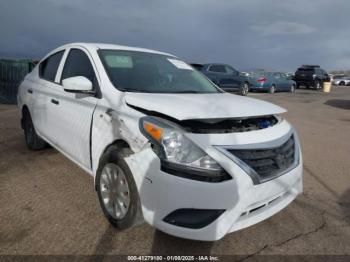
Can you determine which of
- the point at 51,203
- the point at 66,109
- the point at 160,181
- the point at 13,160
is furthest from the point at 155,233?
the point at 13,160

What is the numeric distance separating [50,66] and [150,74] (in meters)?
1.81

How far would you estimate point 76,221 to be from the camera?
10.1 ft

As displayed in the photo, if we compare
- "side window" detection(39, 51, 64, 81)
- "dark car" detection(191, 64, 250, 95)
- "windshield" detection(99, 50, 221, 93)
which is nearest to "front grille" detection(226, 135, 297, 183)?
"windshield" detection(99, 50, 221, 93)

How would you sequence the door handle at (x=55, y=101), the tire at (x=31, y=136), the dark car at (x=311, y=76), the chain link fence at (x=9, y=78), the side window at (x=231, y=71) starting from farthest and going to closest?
the dark car at (x=311, y=76), the side window at (x=231, y=71), the chain link fence at (x=9, y=78), the tire at (x=31, y=136), the door handle at (x=55, y=101)

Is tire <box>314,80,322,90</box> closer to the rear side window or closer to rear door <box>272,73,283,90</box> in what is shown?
the rear side window

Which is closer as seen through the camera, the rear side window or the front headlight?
the front headlight

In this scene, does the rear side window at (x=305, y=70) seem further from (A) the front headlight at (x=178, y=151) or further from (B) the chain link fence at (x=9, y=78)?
(A) the front headlight at (x=178, y=151)

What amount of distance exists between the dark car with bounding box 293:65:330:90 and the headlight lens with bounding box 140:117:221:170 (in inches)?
1026

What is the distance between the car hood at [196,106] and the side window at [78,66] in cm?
74

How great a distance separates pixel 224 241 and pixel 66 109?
2.21m

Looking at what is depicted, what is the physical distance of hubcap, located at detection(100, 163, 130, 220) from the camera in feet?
8.93

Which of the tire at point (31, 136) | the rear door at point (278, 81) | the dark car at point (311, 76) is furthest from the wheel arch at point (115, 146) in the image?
the dark car at point (311, 76)

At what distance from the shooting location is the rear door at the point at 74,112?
327 centimetres

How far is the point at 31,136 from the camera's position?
510 centimetres
